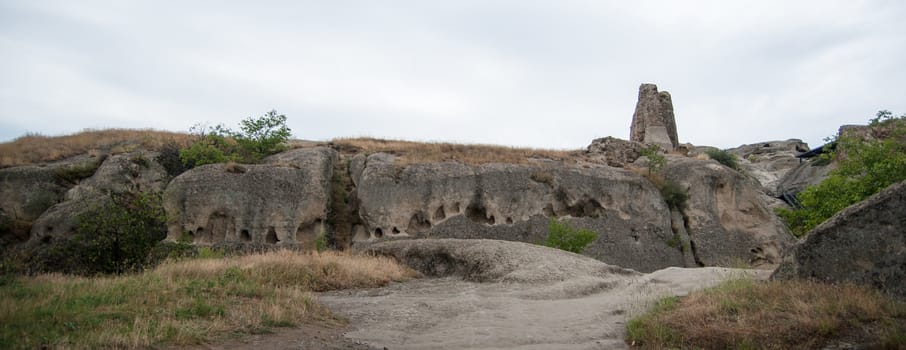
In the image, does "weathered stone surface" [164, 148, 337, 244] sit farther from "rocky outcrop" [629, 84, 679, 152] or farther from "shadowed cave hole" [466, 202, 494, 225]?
"rocky outcrop" [629, 84, 679, 152]

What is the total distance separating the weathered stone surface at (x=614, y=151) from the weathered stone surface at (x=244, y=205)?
49.8ft

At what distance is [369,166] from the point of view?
2508 cm

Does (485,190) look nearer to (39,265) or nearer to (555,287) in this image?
(555,287)

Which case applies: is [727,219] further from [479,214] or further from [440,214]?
[440,214]

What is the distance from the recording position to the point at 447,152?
1109 inches

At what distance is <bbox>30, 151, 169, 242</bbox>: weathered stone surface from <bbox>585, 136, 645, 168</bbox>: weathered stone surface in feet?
65.6

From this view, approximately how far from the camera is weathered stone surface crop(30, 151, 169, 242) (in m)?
21.6

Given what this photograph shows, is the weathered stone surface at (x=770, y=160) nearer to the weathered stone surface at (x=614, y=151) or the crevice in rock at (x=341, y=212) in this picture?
the weathered stone surface at (x=614, y=151)

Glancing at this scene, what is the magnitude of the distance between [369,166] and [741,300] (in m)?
17.9

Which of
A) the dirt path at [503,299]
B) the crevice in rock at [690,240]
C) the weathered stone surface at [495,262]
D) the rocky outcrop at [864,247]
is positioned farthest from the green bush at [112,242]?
the crevice in rock at [690,240]

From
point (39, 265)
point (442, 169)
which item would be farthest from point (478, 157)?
point (39, 265)

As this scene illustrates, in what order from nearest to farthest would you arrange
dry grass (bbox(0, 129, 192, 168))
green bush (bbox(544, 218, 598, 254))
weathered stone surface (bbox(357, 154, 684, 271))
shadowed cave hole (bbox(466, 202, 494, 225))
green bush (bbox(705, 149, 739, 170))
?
green bush (bbox(544, 218, 598, 254)) < weathered stone surface (bbox(357, 154, 684, 271)) < shadowed cave hole (bbox(466, 202, 494, 225)) < dry grass (bbox(0, 129, 192, 168)) < green bush (bbox(705, 149, 739, 170))

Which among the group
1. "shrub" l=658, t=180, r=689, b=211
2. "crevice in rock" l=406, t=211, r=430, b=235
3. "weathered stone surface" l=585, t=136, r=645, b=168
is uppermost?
"weathered stone surface" l=585, t=136, r=645, b=168

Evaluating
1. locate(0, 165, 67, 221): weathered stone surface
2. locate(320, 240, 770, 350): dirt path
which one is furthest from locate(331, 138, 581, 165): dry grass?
locate(0, 165, 67, 221): weathered stone surface
